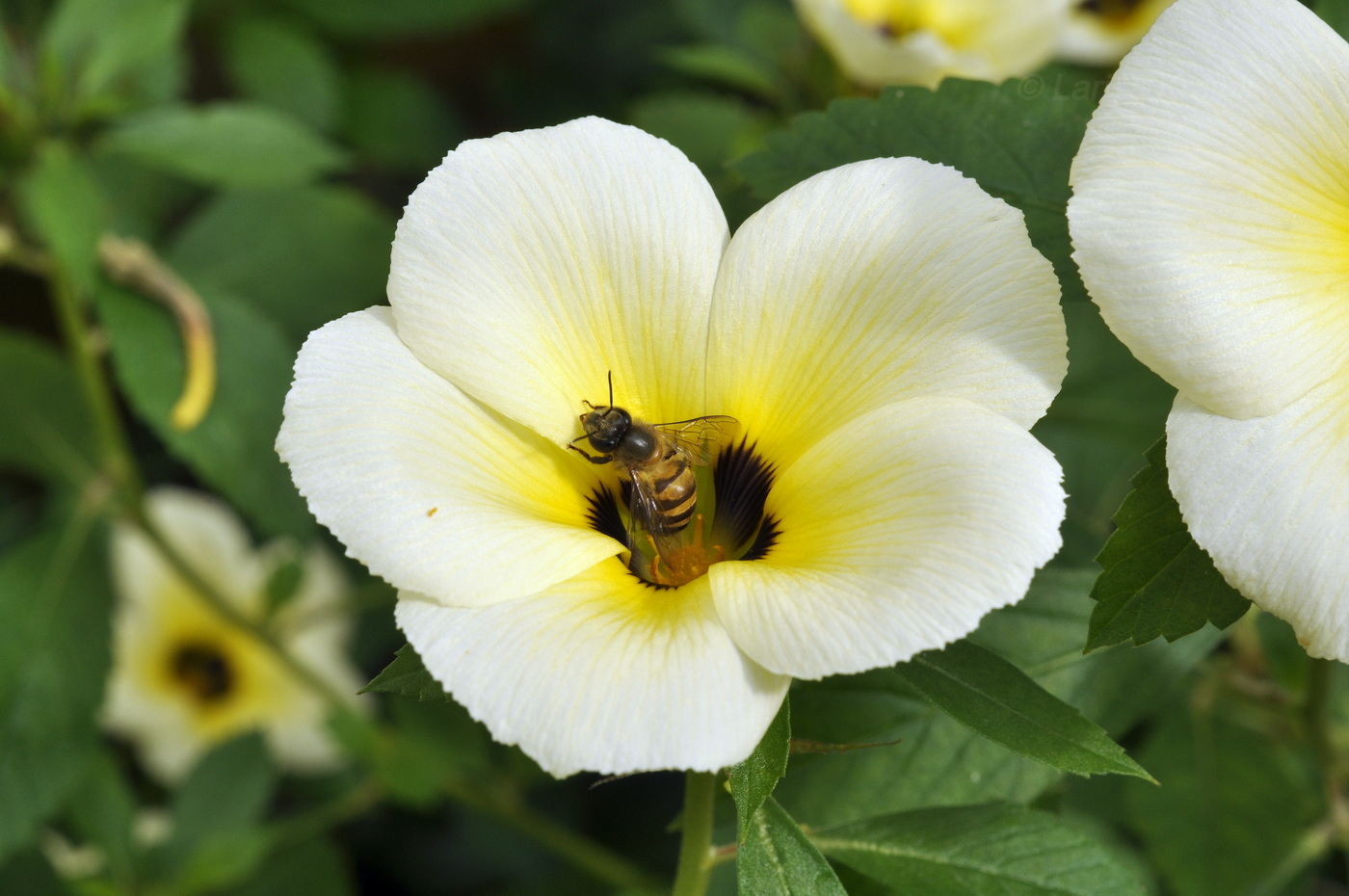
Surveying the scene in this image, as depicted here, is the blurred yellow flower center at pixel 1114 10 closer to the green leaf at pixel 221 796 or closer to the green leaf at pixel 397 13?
the green leaf at pixel 397 13

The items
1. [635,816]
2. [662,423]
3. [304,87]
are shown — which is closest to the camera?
[662,423]

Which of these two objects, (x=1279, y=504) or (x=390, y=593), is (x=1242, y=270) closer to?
(x=1279, y=504)

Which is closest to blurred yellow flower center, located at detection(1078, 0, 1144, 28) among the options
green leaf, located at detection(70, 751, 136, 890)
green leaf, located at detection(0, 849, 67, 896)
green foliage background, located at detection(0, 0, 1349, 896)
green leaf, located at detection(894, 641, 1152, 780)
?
green foliage background, located at detection(0, 0, 1349, 896)

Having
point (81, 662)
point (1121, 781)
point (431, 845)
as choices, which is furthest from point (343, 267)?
point (1121, 781)

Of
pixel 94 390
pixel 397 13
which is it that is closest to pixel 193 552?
pixel 94 390

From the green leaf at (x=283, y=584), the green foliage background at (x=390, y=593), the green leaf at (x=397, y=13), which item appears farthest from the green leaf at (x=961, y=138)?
the green leaf at (x=397, y=13)

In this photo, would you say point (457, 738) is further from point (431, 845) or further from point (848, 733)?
point (848, 733)
